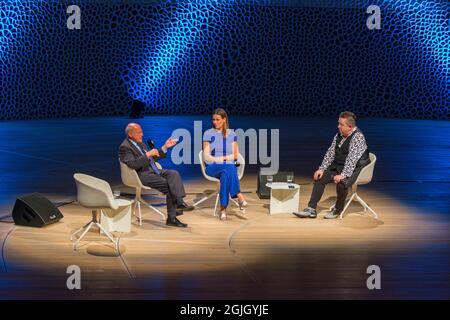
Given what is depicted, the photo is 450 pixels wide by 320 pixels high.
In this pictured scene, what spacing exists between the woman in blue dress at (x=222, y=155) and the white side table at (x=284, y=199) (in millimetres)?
315

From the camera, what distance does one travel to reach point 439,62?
794 inches

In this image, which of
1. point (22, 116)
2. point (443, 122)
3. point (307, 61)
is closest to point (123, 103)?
point (22, 116)

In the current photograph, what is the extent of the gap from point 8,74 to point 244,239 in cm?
1243

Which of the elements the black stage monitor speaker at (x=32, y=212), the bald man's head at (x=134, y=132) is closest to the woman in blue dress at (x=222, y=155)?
the bald man's head at (x=134, y=132)

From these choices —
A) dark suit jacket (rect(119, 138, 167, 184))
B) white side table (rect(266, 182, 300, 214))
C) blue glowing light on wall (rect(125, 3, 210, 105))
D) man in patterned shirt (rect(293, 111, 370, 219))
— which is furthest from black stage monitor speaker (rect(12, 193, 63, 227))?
blue glowing light on wall (rect(125, 3, 210, 105))

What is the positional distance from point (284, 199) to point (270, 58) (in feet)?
43.0

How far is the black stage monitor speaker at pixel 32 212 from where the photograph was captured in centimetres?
680

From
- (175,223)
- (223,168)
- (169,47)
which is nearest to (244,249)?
(175,223)

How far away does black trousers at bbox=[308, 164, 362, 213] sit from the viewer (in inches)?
289

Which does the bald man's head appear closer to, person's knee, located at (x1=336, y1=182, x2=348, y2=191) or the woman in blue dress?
the woman in blue dress

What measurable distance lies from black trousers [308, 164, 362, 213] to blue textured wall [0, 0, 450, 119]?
1258cm

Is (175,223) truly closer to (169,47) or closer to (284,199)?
(284,199)

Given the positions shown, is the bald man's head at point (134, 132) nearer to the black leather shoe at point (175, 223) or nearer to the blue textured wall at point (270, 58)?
the black leather shoe at point (175, 223)

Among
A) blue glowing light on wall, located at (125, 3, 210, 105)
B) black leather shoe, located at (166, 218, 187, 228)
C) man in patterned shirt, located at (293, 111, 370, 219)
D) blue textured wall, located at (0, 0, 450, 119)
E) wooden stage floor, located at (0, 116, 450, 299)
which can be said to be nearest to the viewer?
wooden stage floor, located at (0, 116, 450, 299)
